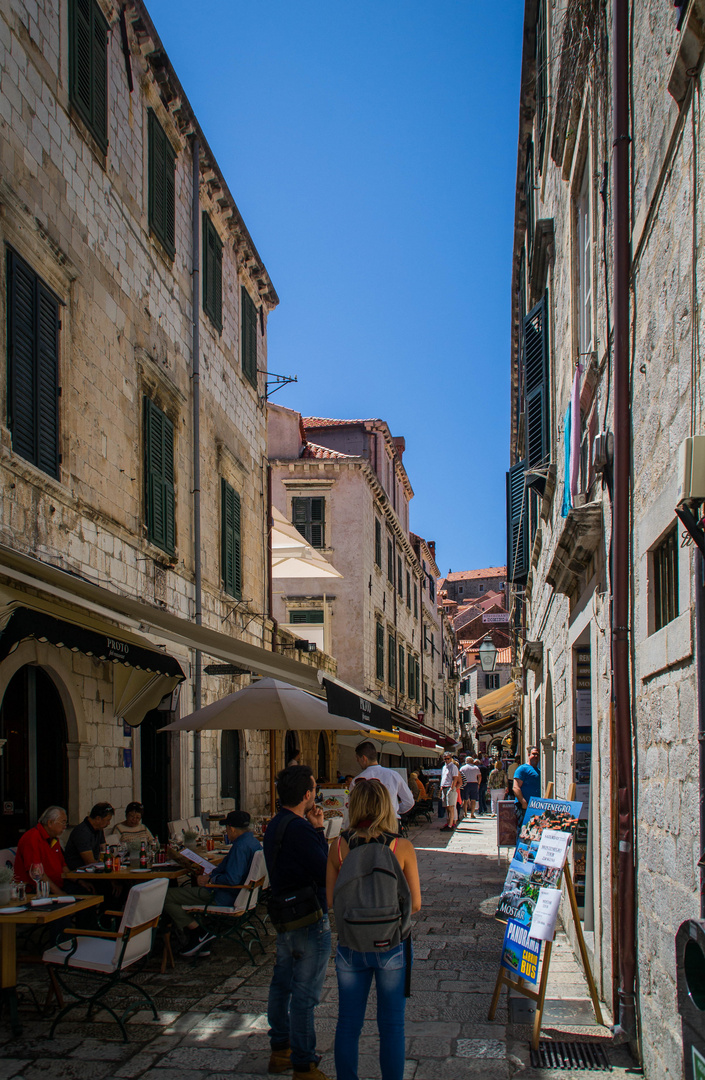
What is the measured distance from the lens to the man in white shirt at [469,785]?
23.2 metres

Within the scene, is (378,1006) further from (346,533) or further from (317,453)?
(317,453)

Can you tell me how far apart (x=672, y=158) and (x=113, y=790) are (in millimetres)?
8363

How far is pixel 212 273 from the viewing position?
14602 millimetres

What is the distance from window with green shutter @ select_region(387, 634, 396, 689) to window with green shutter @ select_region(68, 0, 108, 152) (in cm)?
2433

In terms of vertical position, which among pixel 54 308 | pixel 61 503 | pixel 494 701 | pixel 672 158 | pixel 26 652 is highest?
pixel 54 308

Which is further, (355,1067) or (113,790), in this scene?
(113,790)

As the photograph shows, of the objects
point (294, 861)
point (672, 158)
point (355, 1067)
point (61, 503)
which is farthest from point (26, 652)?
point (672, 158)

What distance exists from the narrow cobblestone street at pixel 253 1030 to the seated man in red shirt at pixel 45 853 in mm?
→ 697

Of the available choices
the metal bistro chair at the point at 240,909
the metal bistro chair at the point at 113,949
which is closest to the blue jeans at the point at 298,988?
the metal bistro chair at the point at 113,949

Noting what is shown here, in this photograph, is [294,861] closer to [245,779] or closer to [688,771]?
[688,771]

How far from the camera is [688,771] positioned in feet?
11.7

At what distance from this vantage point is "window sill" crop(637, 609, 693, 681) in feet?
11.6

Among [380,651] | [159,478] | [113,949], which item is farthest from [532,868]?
[380,651]

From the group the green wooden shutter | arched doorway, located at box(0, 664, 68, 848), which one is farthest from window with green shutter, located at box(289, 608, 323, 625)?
arched doorway, located at box(0, 664, 68, 848)
